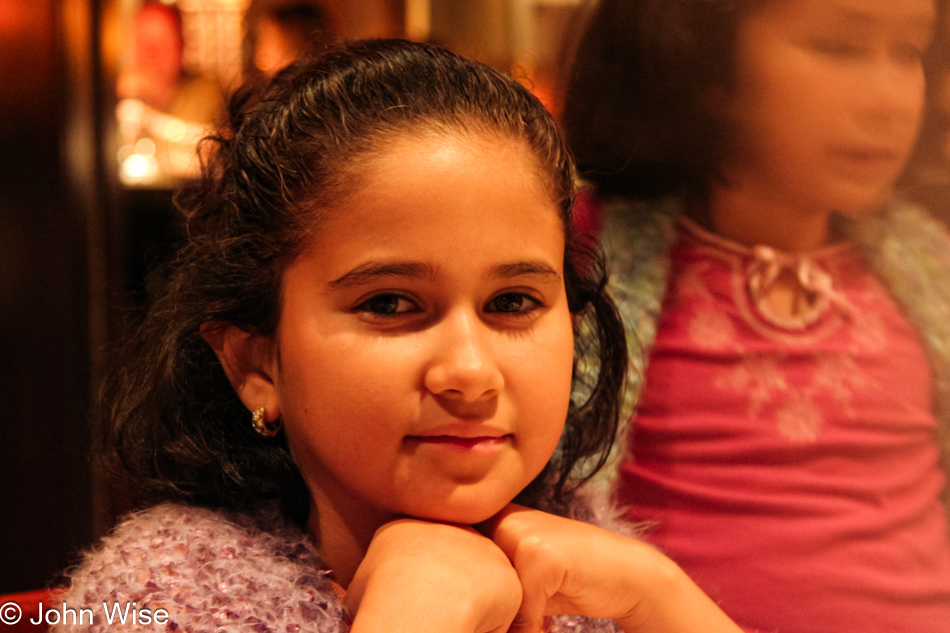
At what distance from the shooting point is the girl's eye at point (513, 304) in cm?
73

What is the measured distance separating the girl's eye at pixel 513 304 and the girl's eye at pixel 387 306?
0.08 meters

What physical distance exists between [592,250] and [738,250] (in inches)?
9.4

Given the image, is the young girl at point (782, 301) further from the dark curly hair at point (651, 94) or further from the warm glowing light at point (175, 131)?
the warm glowing light at point (175, 131)

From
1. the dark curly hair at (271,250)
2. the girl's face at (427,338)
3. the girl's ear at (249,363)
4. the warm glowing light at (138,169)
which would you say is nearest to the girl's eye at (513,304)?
the girl's face at (427,338)

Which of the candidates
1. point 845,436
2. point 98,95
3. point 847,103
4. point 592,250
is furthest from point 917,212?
point 98,95

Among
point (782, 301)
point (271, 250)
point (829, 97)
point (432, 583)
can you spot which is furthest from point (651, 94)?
point (432, 583)

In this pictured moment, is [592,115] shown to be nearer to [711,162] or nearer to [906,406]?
[711,162]

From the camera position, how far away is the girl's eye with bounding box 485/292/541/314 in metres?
0.73

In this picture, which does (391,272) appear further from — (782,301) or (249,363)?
(782,301)

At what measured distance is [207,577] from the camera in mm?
726

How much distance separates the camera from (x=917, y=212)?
1.03 m

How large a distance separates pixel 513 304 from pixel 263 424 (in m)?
0.28

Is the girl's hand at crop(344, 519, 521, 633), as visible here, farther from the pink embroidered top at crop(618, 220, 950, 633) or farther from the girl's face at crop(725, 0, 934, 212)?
the girl's face at crop(725, 0, 934, 212)

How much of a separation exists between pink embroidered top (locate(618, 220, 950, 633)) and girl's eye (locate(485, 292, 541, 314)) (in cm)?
41
